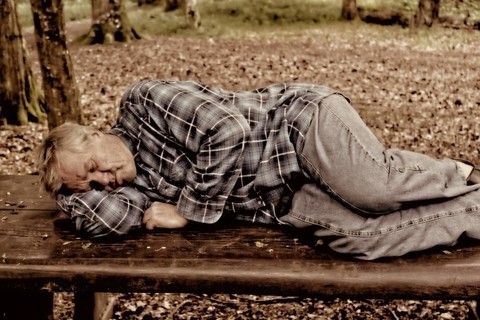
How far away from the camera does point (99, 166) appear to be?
2520 millimetres

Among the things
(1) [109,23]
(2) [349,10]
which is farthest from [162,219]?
(2) [349,10]

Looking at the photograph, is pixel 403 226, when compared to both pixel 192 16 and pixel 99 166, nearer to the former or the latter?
pixel 99 166

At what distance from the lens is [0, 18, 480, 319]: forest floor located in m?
3.62

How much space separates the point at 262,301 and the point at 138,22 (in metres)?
14.1

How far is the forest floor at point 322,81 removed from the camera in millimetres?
3619

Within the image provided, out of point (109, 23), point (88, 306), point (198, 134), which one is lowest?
point (88, 306)

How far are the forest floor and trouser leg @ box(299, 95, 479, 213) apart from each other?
4.43 ft

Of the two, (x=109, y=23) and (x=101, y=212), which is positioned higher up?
(x=109, y=23)

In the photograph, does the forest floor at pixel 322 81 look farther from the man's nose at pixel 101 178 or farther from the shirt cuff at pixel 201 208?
the man's nose at pixel 101 178

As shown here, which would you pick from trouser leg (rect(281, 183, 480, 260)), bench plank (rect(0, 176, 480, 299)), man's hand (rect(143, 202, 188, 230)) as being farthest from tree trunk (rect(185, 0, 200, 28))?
trouser leg (rect(281, 183, 480, 260))

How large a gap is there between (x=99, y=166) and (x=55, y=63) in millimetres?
2969

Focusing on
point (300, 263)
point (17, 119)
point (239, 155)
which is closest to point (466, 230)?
point (300, 263)

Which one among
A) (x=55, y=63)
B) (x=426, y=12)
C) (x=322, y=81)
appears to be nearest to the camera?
(x=55, y=63)

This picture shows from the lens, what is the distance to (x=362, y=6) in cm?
1708
